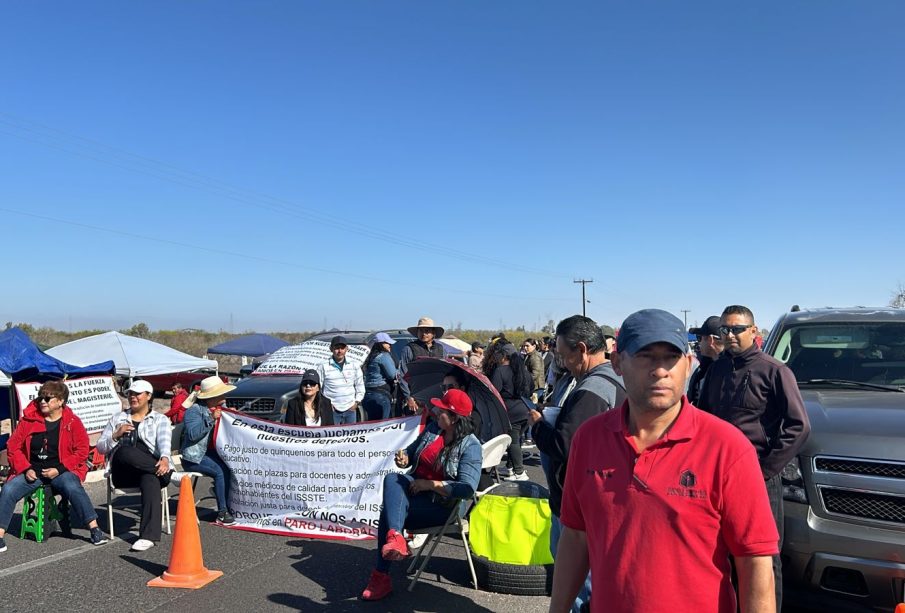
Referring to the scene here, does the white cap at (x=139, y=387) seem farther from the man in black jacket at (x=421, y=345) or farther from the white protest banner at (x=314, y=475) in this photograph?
the man in black jacket at (x=421, y=345)

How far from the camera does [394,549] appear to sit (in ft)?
17.2

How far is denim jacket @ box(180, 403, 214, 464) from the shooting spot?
7.82 meters

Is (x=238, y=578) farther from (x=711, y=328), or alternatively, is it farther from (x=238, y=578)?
(x=711, y=328)

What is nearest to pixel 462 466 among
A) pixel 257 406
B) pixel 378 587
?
pixel 378 587

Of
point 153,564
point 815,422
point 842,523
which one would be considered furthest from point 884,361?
point 153,564

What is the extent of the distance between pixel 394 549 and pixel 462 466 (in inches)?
34.2

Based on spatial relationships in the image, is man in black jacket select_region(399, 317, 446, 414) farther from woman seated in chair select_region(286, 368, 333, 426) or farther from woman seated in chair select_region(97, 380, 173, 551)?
woman seated in chair select_region(97, 380, 173, 551)

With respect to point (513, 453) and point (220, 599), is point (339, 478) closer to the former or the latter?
point (220, 599)

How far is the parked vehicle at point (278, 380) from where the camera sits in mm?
10930

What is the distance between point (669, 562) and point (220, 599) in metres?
4.26

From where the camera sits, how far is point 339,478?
7.32 metres

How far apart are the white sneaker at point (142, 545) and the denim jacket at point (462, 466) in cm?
277

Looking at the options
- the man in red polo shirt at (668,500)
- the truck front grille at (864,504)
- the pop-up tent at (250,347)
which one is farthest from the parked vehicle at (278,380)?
the pop-up tent at (250,347)

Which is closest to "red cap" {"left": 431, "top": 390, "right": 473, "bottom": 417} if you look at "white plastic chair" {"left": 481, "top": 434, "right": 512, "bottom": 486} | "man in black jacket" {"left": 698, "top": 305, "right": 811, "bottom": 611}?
"white plastic chair" {"left": 481, "top": 434, "right": 512, "bottom": 486}
